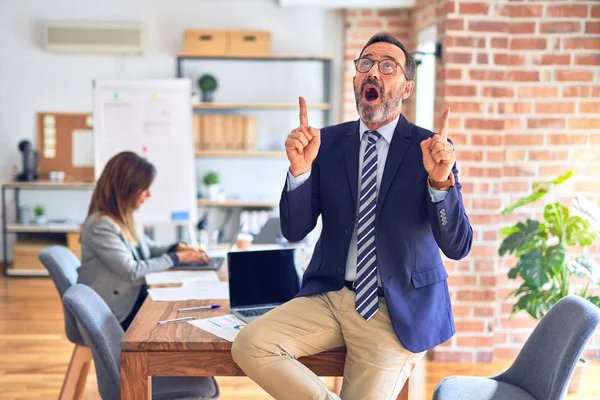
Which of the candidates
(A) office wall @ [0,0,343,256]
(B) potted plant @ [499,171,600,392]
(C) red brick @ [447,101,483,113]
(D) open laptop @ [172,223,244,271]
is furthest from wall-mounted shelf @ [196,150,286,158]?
(D) open laptop @ [172,223,244,271]

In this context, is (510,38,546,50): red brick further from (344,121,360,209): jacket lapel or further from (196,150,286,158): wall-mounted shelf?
(196,150,286,158): wall-mounted shelf

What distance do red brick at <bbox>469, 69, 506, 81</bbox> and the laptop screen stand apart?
2.00m

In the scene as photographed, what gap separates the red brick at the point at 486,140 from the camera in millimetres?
4086

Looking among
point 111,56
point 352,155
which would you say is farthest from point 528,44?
point 111,56

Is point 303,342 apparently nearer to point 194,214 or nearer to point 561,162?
point 561,162

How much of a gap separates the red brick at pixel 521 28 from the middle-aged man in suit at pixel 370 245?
6.98ft

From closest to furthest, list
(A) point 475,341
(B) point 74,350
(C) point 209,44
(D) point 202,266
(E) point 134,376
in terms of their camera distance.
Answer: (E) point 134,376, (B) point 74,350, (D) point 202,266, (A) point 475,341, (C) point 209,44

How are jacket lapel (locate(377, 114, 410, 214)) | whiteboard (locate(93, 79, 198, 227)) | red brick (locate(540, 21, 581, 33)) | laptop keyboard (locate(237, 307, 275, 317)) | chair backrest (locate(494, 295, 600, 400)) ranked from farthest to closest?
whiteboard (locate(93, 79, 198, 227))
red brick (locate(540, 21, 581, 33))
laptop keyboard (locate(237, 307, 275, 317))
chair backrest (locate(494, 295, 600, 400))
jacket lapel (locate(377, 114, 410, 214))

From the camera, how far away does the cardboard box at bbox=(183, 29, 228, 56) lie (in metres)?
6.34

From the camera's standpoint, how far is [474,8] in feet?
13.1

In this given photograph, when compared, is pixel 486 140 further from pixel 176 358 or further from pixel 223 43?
pixel 223 43

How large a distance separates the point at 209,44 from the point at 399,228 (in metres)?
4.59

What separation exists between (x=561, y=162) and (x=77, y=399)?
Result: 2847mm

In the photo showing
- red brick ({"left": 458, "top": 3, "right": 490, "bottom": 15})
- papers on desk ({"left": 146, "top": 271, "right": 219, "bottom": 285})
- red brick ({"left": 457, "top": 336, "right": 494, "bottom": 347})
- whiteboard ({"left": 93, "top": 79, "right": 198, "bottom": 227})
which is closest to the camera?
papers on desk ({"left": 146, "top": 271, "right": 219, "bottom": 285})
